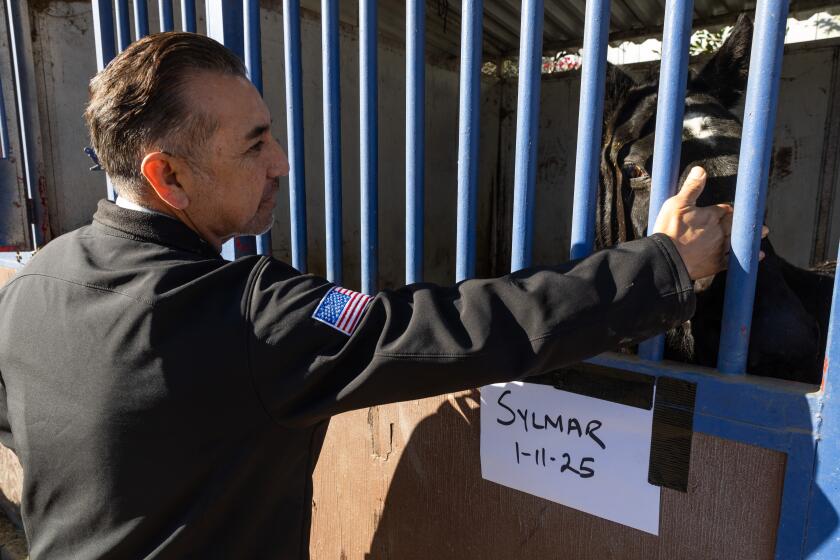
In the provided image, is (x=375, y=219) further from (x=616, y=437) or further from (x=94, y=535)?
(x=94, y=535)

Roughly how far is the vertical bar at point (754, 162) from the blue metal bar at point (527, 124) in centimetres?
43

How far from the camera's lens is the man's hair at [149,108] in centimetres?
106

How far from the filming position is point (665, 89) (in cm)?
108

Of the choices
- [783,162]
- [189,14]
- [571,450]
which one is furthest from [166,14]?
[783,162]

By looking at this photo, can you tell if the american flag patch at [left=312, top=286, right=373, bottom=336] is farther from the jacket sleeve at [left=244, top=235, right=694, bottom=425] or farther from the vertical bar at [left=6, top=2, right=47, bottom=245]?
the vertical bar at [left=6, top=2, right=47, bottom=245]

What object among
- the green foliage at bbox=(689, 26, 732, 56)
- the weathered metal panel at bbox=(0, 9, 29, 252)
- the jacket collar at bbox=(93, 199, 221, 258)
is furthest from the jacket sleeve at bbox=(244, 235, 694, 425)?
the green foliage at bbox=(689, 26, 732, 56)

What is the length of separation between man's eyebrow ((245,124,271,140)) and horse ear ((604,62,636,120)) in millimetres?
1399

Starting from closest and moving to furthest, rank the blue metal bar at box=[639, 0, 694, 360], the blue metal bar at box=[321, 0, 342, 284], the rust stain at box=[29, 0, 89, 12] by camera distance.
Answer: the blue metal bar at box=[639, 0, 694, 360], the blue metal bar at box=[321, 0, 342, 284], the rust stain at box=[29, 0, 89, 12]

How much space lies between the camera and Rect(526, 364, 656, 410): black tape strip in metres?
1.17

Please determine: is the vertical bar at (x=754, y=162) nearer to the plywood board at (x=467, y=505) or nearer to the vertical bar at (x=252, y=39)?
the plywood board at (x=467, y=505)

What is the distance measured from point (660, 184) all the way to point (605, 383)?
1.49 feet

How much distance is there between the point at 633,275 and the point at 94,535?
1118 millimetres

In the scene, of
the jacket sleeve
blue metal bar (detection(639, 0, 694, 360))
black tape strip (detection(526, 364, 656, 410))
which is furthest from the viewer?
black tape strip (detection(526, 364, 656, 410))

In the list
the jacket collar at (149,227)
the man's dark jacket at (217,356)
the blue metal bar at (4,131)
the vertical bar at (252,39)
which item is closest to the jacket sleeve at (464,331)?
the man's dark jacket at (217,356)
